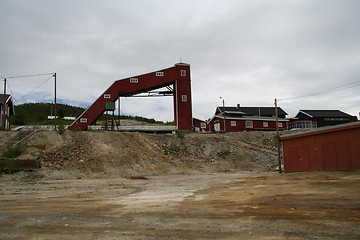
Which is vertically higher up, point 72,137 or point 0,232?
point 72,137

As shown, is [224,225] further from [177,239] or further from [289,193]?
[289,193]

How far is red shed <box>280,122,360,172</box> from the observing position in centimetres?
1939

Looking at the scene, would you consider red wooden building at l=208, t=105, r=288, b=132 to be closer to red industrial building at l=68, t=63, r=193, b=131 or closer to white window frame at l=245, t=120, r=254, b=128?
white window frame at l=245, t=120, r=254, b=128

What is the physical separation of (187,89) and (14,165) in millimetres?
23206

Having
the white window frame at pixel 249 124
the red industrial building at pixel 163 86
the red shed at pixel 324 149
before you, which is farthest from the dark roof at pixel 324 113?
the red shed at pixel 324 149

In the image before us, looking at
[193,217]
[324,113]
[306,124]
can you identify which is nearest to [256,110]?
[306,124]

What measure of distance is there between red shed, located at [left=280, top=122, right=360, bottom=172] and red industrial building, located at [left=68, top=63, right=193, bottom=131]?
16.3 meters

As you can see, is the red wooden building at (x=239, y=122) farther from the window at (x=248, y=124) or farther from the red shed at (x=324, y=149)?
the red shed at (x=324, y=149)

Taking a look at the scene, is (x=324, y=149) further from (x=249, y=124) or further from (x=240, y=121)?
(x=249, y=124)

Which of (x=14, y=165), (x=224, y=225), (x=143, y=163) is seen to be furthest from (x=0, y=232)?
(x=143, y=163)

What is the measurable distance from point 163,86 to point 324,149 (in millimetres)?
23392

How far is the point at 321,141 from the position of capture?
21.8m

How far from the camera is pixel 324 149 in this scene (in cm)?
2142

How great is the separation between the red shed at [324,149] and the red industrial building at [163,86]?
1634 centimetres
